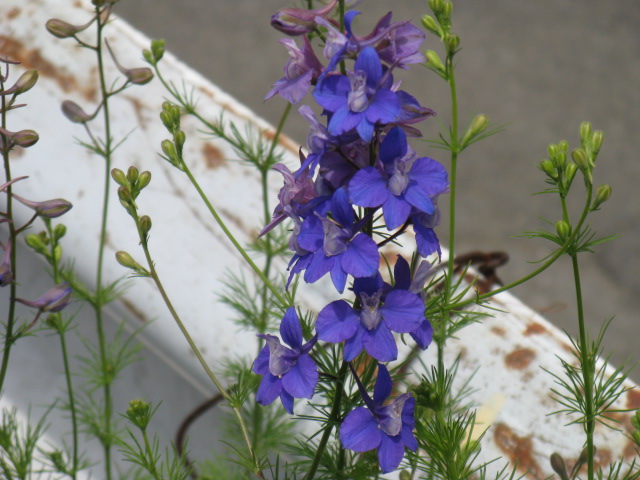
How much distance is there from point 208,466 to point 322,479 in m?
0.28

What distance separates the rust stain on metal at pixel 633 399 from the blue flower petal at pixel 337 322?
1.44 feet

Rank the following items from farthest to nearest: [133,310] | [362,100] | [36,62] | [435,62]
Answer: [36,62] < [133,310] < [435,62] < [362,100]

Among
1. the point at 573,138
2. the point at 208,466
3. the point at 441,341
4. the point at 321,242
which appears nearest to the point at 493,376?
the point at 441,341

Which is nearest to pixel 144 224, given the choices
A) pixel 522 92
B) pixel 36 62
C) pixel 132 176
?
pixel 132 176

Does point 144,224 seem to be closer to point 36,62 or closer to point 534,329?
point 534,329

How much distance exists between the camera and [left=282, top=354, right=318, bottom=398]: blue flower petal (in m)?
0.58

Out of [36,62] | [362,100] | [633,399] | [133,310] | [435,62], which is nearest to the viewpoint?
[362,100]

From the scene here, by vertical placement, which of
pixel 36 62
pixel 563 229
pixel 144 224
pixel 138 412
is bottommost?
pixel 138 412

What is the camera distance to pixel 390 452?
581 mm

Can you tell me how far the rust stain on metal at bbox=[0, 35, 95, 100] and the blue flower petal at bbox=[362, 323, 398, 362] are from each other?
783mm

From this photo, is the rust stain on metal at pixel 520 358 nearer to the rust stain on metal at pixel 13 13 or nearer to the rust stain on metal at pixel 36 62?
the rust stain on metal at pixel 36 62

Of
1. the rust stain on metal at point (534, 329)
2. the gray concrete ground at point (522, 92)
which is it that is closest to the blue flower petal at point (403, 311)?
the rust stain on metal at point (534, 329)

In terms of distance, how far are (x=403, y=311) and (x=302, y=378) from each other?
0.08 meters

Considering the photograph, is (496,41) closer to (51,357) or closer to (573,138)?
(573,138)
